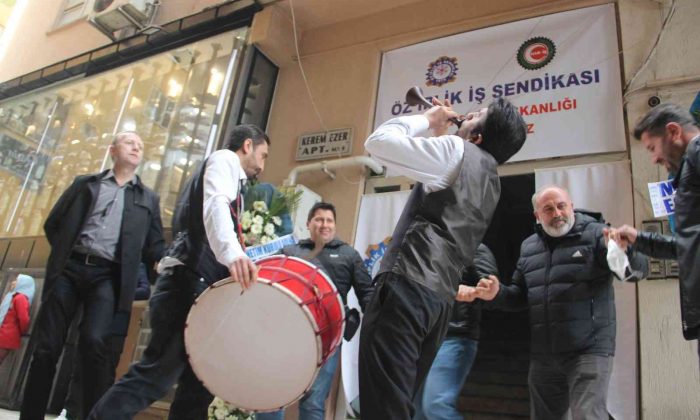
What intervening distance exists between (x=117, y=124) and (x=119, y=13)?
1548 millimetres

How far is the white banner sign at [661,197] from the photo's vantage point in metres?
3.52

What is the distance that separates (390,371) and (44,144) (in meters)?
8.29

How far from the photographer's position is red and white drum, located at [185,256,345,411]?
75.6 inches

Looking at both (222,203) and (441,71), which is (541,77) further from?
(222,203)

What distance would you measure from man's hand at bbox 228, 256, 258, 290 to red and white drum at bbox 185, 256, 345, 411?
35mm

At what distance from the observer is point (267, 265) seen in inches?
81.4

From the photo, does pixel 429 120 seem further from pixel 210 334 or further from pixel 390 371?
pixel 210 334

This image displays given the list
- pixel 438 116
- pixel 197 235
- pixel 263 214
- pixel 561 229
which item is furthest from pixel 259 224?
pixel 438 116

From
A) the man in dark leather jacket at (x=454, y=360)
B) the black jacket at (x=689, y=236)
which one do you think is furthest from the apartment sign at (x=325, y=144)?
the black jacket at (x=689, y=236)

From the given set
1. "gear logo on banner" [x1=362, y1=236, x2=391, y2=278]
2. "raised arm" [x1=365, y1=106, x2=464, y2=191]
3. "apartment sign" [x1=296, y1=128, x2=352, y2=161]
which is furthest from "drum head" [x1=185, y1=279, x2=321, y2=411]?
"apartment sign" [x1=296, y1=128, x2=352, y2=161]

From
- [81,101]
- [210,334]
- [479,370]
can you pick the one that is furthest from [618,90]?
[81,101]

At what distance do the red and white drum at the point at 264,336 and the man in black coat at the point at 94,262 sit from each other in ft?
2.59

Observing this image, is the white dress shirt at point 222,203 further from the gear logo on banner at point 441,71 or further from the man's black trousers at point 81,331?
the gear logo on banner at point 441,71

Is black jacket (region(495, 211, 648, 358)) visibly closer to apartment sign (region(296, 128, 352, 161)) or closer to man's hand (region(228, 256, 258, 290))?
man's hand (region(228, 256, 258, 290))
